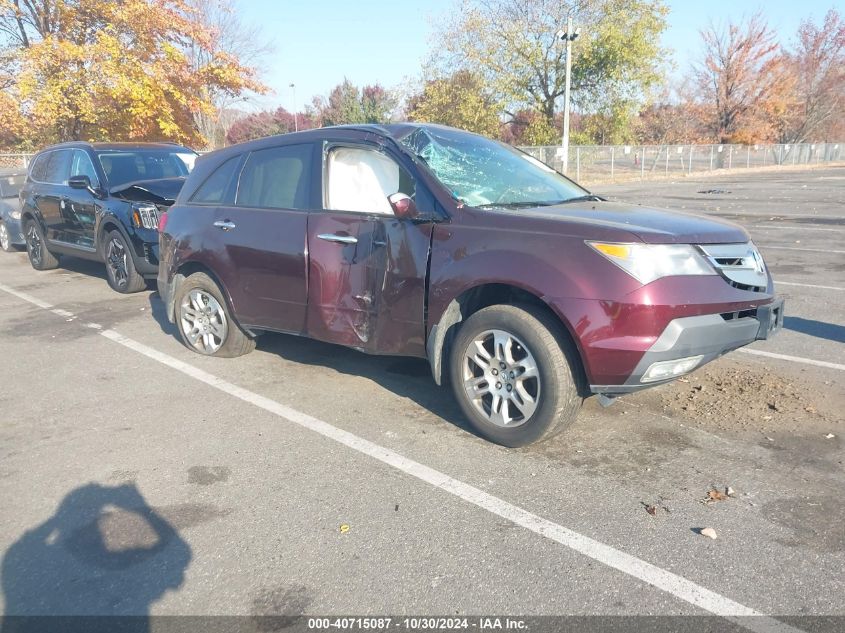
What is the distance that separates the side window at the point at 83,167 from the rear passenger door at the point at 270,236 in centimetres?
448

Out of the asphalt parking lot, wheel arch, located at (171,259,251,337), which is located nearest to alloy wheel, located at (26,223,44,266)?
the asphalt parking lot

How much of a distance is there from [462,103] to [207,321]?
31069mm

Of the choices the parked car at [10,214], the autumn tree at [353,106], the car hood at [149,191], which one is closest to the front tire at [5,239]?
the parked car at [10,214]

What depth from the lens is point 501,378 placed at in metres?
3.75

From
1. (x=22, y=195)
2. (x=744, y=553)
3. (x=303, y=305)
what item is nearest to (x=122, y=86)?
(x=22, y=195)

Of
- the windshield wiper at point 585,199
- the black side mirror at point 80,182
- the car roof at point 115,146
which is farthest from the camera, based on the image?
the car roof at point 115,146

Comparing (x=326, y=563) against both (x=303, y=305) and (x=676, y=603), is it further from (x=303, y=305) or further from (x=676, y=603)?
(x=303, y=305)

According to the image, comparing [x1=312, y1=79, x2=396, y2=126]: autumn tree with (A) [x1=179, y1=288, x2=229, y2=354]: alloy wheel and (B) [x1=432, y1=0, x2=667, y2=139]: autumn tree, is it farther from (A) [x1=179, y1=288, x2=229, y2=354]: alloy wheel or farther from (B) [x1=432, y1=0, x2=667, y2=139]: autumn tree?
(A) [x1=179, y1=288, x2=229, y2=354]: alloy wheel

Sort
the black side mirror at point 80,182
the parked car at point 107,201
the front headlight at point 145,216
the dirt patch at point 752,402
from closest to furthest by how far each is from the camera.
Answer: the dirt patch at point 752,402
the front headlight at point 145,216
the parked car at point 107,201
the black side mirror at point 80,182

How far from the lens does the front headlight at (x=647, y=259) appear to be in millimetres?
3314

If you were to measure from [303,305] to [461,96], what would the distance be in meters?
32.0

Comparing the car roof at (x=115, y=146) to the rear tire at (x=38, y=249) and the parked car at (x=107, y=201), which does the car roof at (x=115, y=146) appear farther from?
the rear tire at (x=38, y=249)

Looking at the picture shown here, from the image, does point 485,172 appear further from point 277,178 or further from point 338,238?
point 277,178

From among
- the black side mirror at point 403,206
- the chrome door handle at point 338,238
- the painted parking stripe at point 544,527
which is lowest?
the painted parking stripe at point 544,527
